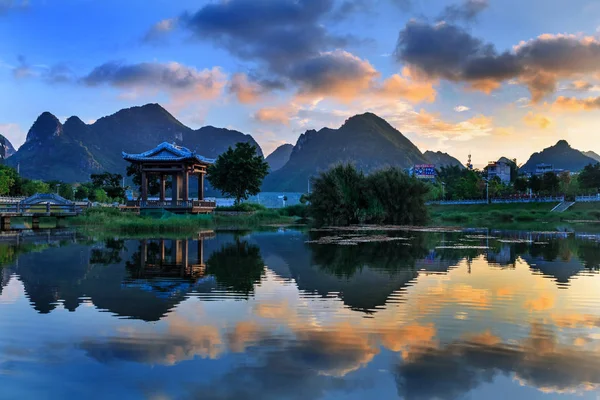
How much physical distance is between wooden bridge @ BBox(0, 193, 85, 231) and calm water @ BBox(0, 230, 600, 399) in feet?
89.7

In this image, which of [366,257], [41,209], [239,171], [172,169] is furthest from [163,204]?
[366,257]

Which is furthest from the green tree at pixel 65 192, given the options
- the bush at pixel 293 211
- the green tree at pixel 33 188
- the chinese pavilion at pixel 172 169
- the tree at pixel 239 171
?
the bush at pixel 293 211

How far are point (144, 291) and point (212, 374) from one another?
6.17m

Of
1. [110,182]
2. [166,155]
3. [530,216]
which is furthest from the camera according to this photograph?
[110,182]

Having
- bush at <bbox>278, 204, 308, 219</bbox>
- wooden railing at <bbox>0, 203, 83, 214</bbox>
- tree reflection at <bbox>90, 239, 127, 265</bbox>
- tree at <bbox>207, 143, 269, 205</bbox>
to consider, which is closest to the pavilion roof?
tree at <bbox>207, 143, 269, 205</bbox>

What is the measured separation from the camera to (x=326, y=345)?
713 centimetres

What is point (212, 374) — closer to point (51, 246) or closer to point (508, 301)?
point (508, 301)

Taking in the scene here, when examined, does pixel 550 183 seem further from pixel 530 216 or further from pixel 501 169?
pixel 501 169

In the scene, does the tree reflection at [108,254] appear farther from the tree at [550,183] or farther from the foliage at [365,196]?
the tree at [550,183]

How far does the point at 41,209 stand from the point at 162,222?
59.6 ft

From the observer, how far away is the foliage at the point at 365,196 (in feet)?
148

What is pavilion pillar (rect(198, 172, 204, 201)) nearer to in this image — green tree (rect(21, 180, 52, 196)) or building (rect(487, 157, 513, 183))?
green tree (rect(21, 180, 52, 196))

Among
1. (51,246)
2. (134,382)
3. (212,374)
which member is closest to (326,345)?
(212,374)

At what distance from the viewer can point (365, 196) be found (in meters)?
45.6
